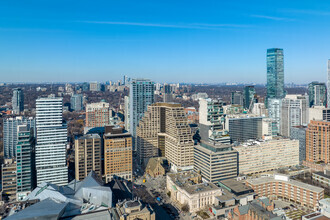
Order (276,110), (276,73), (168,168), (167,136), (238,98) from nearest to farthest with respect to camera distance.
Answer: (168,168) < (167,136) < (276,110) < (276,73) < (238,98)

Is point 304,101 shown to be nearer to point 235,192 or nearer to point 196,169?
point 196,169

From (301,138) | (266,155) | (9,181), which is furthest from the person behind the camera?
(301,138)

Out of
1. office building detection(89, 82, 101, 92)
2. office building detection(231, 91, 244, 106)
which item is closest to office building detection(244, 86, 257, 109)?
office building detection(231, 91, 244, 106)

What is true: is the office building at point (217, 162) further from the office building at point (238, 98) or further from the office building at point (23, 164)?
the office building at point (238, 98)

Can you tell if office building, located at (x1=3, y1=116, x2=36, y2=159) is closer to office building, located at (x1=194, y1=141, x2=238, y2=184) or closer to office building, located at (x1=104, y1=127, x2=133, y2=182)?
office building, located at (x1=104, y1=127, x2=133, y2=182)

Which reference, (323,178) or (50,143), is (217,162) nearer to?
(323,178)

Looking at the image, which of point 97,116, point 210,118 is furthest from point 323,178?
point 97,116

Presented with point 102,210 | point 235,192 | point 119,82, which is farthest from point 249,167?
point 119,82

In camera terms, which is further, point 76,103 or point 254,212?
point 76,103
